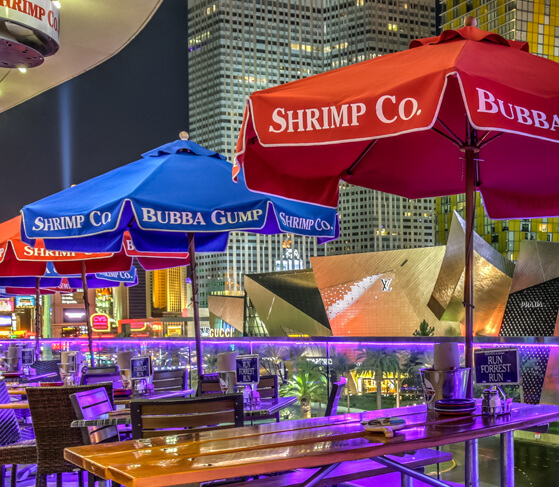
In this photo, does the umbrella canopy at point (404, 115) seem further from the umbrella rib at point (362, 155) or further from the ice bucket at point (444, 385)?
the ice bucket at point (444, 385)

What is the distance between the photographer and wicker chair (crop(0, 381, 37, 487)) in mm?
4129

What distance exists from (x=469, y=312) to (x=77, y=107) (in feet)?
38.1

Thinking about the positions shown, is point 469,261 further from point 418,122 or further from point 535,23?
point 535,23

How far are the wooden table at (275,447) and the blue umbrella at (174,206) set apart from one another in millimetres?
→ 2233

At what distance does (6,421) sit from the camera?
15.8 feet

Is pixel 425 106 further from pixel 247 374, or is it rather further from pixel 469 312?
pixel 247 374

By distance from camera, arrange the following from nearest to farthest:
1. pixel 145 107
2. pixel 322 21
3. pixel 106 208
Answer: pixel 106 208 < pixel 145 107 < pixel 322 21

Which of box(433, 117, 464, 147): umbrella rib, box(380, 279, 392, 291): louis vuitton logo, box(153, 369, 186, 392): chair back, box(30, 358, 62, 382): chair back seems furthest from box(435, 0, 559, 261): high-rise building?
box(433, 117, 464, 147): umbrella rib

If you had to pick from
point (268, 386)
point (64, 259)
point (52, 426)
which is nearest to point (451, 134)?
point (268, 386)

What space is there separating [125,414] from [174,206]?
1.43m

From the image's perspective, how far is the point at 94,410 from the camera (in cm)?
355

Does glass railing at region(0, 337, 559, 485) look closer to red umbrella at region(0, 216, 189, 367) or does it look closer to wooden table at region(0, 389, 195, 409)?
red umbrella at region(0, 216, 189, 367)

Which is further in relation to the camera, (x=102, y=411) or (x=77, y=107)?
(x=77, y=107)

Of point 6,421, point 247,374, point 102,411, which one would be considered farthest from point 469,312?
point 6,421
